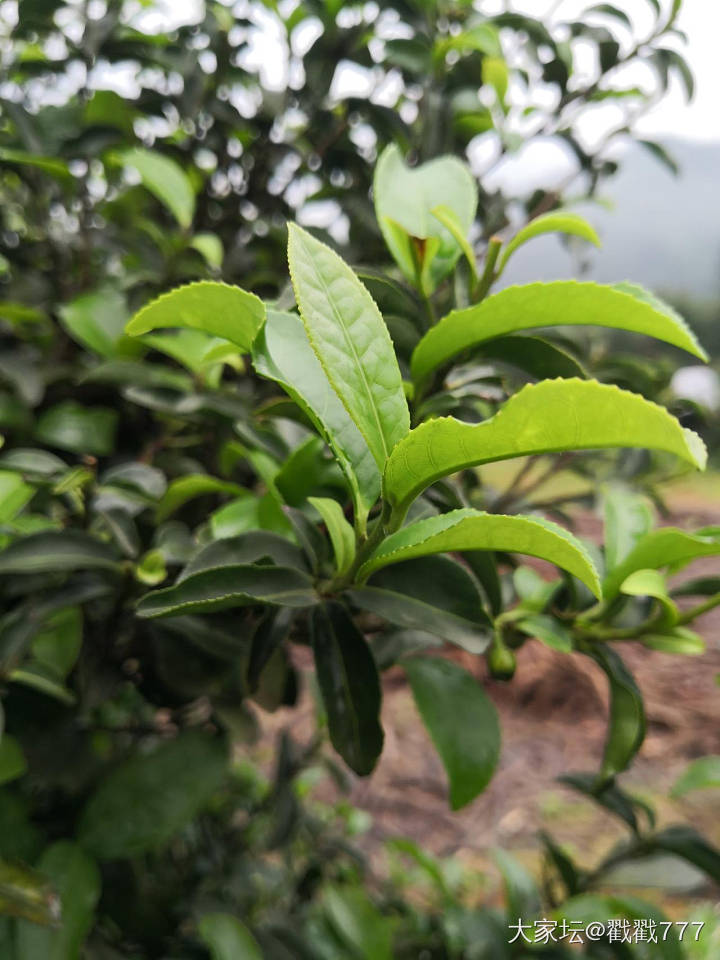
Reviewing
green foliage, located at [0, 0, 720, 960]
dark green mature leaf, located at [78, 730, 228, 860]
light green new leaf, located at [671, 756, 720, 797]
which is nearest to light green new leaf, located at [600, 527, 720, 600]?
green foliage, located at [0, 0, 720, 960]

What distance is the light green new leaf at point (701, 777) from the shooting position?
2.14 feet

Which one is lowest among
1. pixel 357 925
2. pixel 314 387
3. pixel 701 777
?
pixel 357 925

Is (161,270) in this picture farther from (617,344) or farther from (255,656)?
(617,344)

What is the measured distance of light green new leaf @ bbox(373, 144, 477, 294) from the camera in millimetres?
438

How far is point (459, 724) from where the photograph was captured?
1.59 ft

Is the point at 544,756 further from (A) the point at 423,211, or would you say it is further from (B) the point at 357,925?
(A) the point at 423,211

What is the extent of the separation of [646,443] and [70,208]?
2.57 ft

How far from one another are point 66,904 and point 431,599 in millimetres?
441

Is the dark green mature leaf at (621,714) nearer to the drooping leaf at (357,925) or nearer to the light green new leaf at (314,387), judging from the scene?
the light green new leaf at (314,387)

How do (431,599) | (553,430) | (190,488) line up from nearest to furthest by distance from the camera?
(553,430) < (431,599) < (190,488)

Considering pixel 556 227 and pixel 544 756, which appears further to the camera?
pixel 544 756

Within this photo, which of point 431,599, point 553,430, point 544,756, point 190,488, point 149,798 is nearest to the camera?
point 553,430

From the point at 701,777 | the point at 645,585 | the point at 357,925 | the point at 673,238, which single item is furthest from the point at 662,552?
the point at 673,238

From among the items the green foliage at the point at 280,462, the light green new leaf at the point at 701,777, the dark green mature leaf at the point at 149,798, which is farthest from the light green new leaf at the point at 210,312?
the light green new leaf at the point at 701,777
